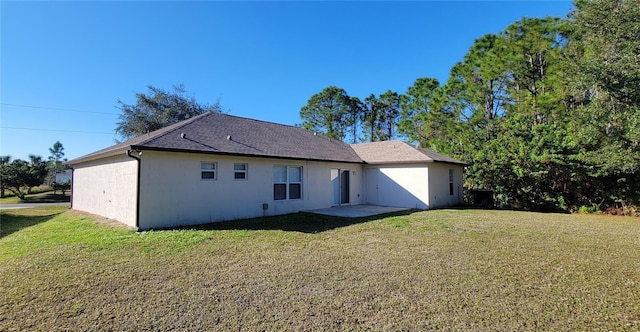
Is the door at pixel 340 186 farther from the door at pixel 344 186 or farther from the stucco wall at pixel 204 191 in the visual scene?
the stucco wall at pixel 204 191

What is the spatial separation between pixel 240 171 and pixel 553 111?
17.9m

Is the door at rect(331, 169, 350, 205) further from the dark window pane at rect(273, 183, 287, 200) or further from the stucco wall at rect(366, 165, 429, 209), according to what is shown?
the dark window pane at rect(273, 183, 287, 200)

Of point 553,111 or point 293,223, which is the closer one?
point 293,223

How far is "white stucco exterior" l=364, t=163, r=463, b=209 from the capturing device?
47.7 feet

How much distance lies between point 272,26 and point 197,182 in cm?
878

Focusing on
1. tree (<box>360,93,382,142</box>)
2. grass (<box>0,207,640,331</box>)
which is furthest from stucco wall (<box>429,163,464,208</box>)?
tree (<box>360,93,382,142</box>)

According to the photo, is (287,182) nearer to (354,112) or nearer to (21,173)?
(354,112)

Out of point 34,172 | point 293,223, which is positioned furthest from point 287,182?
point 34,172

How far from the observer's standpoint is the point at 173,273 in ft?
16.6

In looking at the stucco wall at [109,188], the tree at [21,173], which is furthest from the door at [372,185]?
the tree at [21,173]

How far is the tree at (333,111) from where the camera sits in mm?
36125

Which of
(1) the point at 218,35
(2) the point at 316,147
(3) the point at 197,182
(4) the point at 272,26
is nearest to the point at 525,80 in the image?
(2) the point at 316,147

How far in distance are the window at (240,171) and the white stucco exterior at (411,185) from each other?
7450 millimetres

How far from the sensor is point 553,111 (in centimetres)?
1759
